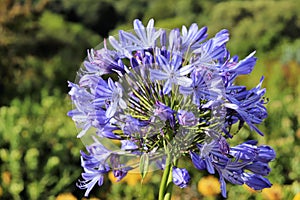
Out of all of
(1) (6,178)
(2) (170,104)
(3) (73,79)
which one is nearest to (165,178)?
(2) (170,104)

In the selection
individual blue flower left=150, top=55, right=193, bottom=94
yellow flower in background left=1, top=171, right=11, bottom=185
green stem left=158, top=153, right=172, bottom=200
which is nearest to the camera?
individual blue flower left=150, top=55, right=193, bottom=94

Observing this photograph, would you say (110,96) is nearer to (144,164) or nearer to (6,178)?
(144,164)

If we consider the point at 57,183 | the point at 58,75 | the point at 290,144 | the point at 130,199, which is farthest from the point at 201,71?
the point at 58,75

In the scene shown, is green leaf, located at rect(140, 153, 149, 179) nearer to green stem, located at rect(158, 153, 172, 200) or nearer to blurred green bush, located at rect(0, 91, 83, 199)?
green stem, located at rect(158, 153, 172, 200)

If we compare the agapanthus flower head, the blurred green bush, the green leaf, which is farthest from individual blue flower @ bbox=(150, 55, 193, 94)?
the blurred green bush

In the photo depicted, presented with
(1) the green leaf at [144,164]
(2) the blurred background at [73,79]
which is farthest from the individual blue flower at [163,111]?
(2) the blurred background at [73,79]

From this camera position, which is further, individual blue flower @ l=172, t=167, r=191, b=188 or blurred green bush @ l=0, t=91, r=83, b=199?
blurred green bush @ l=0, t=91, r=83, b=199

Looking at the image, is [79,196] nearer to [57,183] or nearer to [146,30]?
[57,183]
